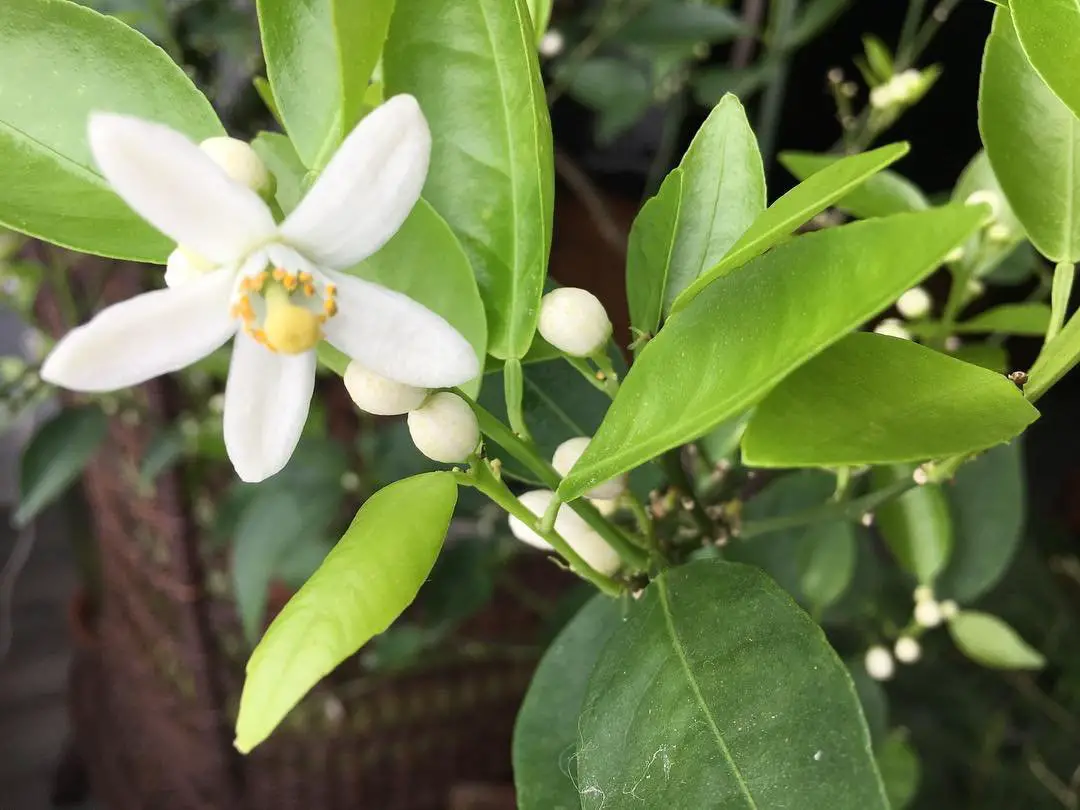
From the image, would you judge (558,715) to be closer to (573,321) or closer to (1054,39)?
(573,321)

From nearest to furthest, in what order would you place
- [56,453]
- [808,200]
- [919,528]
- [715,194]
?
1. [808,200]
2. [715,194]
3. [919,528]
4. [56,453]

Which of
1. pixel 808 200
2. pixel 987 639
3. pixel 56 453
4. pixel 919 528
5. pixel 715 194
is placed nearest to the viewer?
pixel 808 200

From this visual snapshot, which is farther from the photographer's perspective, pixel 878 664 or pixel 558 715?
pixel 878 664

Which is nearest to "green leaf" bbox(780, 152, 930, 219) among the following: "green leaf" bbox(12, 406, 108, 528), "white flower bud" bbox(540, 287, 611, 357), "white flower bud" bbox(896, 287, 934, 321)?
"white flower bud" bbox(896, 287, 934, 321)

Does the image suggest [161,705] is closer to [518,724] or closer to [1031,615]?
[518,724]

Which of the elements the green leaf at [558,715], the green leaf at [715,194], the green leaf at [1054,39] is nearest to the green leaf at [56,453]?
the green leaf at [558,715]

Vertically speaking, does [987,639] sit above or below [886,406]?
below

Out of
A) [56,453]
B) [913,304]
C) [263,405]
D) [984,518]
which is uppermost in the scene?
[263,405]

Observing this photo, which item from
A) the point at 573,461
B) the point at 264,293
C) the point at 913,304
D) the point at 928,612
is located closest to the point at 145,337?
the point at 264,293
